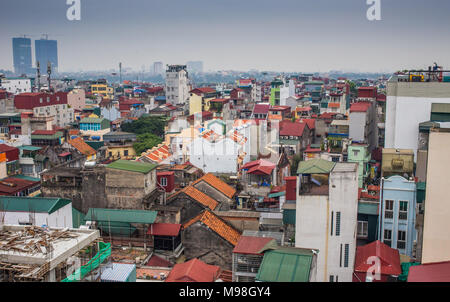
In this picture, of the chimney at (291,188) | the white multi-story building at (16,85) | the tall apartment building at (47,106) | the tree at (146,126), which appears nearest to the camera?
the chimney at (291,188)

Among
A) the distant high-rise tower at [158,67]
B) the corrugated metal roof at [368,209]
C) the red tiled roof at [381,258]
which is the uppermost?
the distant high-rise tower at [158,67]

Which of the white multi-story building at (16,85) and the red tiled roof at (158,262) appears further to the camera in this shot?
the white multi-story building at (16,85)

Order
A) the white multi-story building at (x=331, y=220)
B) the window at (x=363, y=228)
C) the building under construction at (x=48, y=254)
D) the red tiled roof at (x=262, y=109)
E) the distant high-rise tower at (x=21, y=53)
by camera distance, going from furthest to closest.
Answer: the distant high-rise tower at (x=21, y=53) → the red tiled roof at (x=262, y=109) → the window at (x=363, y=228) → the white multi-story building at (x=331, y=220) → the building under construction at (x=48, y=254)

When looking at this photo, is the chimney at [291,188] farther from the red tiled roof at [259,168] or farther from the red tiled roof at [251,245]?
the red tiled roof at [259,168]

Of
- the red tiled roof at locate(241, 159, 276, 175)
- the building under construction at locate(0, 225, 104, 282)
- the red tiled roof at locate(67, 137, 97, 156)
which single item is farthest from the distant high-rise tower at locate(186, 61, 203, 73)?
the building under construction at locate(0, 225, 104, 282)

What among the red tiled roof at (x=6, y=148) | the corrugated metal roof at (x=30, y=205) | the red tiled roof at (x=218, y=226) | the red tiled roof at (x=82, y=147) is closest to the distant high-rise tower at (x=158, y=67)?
the red tiled roof at (x=82, y=147)

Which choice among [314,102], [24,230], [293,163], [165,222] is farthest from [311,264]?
[314,102]

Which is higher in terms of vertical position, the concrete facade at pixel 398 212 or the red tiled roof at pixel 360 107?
the red tiled roof at pixel 360 107
